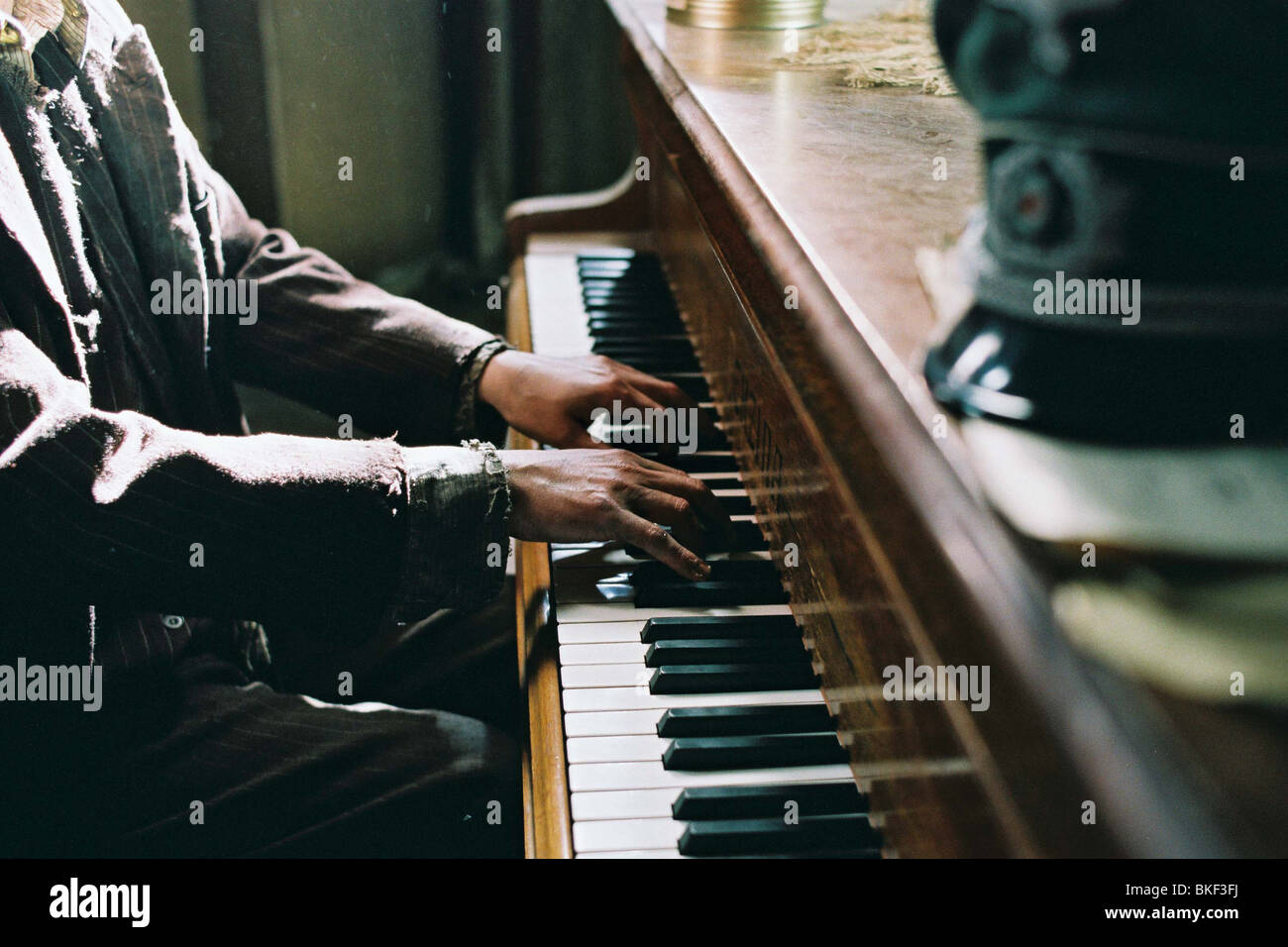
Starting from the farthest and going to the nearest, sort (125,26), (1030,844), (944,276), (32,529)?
(125,26)
(32,529)
(944,276)
(1030,844)

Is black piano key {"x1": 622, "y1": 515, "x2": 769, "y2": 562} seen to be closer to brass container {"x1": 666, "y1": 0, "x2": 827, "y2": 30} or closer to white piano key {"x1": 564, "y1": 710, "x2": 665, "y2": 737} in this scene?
white piano key {"x1": 564, "y1": 710, "x2": 665, "y2": 737}

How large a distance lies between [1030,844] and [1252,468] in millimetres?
212

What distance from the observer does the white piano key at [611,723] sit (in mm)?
986

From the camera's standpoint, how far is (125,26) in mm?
1427

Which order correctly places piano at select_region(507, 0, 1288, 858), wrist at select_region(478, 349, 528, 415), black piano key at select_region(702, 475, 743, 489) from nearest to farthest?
piano at select_region(507, 0, 1288, 858) → black piano key at select_region(702, 475, 743, 489) → wrist at select_region(478, 349, 528, 415)

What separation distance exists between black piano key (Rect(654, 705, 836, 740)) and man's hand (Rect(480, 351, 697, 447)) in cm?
53

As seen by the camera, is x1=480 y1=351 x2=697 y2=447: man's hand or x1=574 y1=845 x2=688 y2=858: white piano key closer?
x1=574 y1=845 x2=688 y2=858: white piano key

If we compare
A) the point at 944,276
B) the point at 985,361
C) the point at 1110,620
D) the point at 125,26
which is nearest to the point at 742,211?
the point at 944,276

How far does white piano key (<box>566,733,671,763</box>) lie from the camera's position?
956 millimetres

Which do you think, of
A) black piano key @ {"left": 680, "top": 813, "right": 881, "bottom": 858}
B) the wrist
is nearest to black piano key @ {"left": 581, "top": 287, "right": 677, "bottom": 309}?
the wrist

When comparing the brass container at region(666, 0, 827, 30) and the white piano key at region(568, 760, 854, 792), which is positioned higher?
the brass container at region(666, 0, 827, 30)

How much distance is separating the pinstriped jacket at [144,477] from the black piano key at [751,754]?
0.27 meters

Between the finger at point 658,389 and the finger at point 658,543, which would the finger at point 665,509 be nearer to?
the finger at point 658,543
